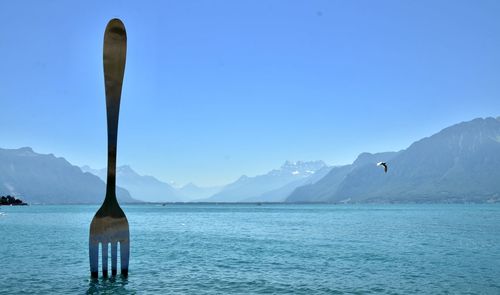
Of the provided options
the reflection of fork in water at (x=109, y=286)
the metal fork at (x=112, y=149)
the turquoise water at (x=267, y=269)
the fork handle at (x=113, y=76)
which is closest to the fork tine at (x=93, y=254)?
the metal fork at (x=112, y=149)

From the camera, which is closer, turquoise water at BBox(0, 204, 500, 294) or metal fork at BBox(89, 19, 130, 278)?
metal fork at BBox(89, 19, 130, 278)

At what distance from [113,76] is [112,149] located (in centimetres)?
444

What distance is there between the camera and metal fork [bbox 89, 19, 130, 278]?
25.1 metres

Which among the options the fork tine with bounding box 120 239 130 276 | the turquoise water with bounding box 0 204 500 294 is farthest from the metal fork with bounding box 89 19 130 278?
the turquoise water with bounding box 0 204 500 294

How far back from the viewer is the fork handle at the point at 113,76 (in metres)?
25.0

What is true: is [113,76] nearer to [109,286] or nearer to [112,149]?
[112,149]

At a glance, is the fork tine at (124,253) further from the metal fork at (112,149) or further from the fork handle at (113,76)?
the fork handle at (113,76)

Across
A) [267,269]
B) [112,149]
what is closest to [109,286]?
[112,149]

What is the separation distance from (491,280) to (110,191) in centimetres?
3036

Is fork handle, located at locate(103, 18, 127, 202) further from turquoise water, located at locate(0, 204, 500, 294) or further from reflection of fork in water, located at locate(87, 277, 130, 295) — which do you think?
turquoise water, located at locate(0, 204, 500, 294)

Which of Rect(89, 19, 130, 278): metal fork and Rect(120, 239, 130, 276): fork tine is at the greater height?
Rect(89, 19, 130, 278): metal fork

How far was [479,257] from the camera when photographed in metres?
51.9

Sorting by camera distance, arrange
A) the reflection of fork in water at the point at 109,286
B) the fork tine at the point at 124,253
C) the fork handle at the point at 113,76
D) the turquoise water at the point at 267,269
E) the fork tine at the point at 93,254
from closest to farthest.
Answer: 1. the fork handle at the point at 113,76
2. the fork tine at the point at 93,254
3. the fork tine at the point at 124,253
4. the reflection of fork in water at the point at 109,286
5. the turquoise water at the point at 267,269

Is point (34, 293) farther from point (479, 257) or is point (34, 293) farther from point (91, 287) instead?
point (479, 257)
